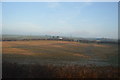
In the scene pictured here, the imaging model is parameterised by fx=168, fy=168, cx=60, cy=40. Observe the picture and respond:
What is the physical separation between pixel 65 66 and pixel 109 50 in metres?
1.02

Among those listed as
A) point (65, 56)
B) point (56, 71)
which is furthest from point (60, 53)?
point (56, 71)

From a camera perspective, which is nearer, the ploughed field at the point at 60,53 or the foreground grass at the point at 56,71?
the foreground grass at the point at 56,71

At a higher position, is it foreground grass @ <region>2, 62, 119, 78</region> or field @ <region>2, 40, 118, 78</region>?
field @ <region>2, 40, 118, 78</region>

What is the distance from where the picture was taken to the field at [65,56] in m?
3.55

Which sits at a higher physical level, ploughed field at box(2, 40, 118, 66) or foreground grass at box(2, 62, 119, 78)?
ploughed field at box(2, 40, 118, 66)

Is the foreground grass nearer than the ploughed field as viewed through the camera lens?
Yes

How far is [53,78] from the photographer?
3.51 meters

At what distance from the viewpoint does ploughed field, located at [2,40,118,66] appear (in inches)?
143

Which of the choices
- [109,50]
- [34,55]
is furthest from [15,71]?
[109,50]

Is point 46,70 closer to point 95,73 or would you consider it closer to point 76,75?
point 76,75

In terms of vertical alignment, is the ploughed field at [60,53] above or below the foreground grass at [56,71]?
above

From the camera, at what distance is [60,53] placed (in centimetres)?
374

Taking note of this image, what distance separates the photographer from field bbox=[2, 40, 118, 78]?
11.7ft

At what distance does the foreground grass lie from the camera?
351 cm
